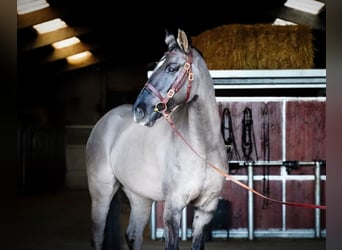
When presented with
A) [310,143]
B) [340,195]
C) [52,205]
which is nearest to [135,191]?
[340,195]

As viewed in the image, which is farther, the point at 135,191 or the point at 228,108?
the point at 228,108

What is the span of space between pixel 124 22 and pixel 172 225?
687 centimetres

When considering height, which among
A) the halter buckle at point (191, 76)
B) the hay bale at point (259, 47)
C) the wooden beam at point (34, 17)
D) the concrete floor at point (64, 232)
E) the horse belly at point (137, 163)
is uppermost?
the wooden beam at point (34, 17)

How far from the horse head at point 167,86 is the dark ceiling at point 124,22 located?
146 inches

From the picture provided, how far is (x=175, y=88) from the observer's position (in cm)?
345

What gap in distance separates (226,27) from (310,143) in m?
1.55

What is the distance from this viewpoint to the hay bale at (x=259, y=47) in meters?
6.28

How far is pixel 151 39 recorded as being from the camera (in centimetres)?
1219

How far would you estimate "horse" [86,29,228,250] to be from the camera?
11.3 feet

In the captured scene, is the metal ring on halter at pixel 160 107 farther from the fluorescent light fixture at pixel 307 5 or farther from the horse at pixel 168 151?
the fluorescent light fixture at pixel 307 5


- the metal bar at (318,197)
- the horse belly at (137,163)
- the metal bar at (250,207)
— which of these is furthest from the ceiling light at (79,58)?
the horse belly at (137,163)

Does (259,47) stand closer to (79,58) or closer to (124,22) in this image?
(124,22)

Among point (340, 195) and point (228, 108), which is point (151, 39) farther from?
point (340, 195)

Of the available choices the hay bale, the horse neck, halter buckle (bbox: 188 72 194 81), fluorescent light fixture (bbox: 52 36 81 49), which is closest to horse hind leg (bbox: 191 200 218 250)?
the horse neck
